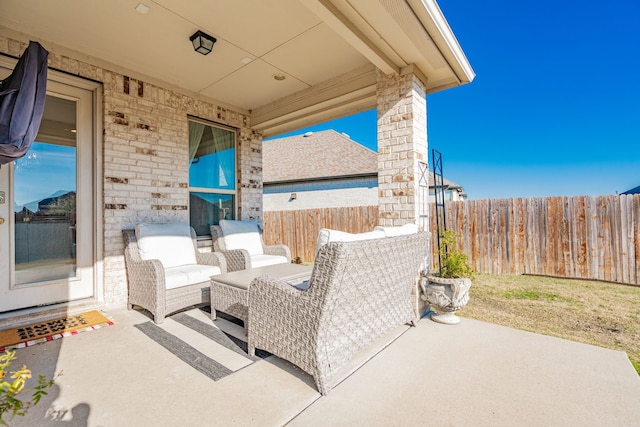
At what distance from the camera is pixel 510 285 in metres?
5.07

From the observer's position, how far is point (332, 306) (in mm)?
1933

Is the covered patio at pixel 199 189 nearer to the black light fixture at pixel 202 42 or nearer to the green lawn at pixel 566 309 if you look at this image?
the black light fixture at pixel 202 42

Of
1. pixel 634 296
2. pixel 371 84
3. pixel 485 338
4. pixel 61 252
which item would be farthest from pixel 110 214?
pixel 634 296

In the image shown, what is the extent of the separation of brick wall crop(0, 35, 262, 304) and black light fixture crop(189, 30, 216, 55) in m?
1.35

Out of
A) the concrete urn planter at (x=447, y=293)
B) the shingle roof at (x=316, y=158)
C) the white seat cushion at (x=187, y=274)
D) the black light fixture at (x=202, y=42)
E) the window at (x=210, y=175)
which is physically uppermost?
the shingle roof at (x=316, y=158)

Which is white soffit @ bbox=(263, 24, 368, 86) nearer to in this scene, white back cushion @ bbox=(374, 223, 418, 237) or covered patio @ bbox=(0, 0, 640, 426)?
covered patio @ bbox=(0, 0, 640, 426)

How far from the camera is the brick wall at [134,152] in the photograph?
3730 millimetres

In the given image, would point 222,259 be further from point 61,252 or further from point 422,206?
point 422,206

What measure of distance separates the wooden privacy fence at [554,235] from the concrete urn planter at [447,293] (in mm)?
2770

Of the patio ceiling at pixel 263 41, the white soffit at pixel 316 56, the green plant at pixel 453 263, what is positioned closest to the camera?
the patio ceiling at pixel 263 41

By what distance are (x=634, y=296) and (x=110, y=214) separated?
24.2 ft

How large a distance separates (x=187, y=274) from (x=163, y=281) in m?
0.28

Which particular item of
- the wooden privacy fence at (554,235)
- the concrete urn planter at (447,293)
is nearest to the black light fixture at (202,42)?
the concrete urn planter at (447,293)

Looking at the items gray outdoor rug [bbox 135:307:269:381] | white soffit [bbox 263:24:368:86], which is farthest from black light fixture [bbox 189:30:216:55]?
gray outdoor rug [bbox 135:307:269:381]
